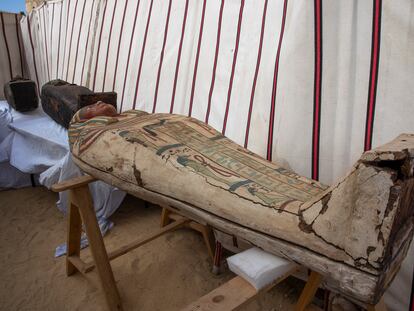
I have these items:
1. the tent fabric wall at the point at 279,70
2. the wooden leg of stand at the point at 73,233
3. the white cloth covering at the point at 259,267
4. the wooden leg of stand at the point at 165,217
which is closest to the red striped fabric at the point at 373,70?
the tent fabric wall at the point at 279,70

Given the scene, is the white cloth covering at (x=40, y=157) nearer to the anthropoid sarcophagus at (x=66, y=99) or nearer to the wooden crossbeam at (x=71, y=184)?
the anthropoid sarcophagus at (x=66, y=99)

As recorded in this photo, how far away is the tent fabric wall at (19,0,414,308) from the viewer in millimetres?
1562

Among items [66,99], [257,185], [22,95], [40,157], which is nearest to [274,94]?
[257,185]

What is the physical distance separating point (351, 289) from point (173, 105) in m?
2.23

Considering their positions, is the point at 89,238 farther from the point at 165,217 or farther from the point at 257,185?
the point at 257,185

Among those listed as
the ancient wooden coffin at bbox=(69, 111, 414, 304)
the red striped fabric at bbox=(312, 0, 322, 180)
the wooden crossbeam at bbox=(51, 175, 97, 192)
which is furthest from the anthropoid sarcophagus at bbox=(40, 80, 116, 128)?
the red striped fabric at bbox=(312, 0, 322, 180)

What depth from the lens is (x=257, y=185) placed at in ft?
4.04

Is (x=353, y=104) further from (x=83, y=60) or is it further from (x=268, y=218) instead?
(x=83, y=60)

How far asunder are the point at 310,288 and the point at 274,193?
1.97ft

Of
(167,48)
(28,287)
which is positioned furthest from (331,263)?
(167,48)

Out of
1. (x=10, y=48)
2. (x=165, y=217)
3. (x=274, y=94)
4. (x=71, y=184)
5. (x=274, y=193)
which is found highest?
(x=274, y=94)

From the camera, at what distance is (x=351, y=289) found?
3.05 ft

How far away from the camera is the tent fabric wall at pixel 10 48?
5273mm

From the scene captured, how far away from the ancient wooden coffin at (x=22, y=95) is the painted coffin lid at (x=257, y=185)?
2246 millimetres
